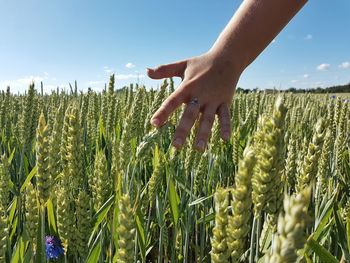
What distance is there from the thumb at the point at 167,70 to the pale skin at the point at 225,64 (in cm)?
3

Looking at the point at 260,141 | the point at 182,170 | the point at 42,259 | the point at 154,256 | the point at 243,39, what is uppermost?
the point at 243,39

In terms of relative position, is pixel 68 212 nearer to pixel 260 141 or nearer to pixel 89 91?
pixel 260 141

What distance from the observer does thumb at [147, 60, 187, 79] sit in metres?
1.43

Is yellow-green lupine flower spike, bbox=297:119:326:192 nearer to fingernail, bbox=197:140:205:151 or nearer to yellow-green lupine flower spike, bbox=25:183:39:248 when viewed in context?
fingernail, bbox=197:140:205:151

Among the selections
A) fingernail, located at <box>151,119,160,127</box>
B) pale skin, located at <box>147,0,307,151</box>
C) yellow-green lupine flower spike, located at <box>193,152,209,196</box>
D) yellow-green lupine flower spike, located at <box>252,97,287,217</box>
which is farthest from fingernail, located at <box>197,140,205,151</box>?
yellow-green lupine flower spike, located at <box>252,97,287,217</box>

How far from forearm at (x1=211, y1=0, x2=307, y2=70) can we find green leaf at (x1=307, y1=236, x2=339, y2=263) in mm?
722

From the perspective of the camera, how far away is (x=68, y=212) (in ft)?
3.05

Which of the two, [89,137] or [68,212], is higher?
[89,137]

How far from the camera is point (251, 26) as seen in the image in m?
1.34

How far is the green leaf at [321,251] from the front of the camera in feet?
2.65

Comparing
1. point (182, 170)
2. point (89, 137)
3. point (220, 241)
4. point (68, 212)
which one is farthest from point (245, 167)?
point (89, 137)

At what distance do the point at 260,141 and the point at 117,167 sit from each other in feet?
1.92

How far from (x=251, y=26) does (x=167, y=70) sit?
0.35m

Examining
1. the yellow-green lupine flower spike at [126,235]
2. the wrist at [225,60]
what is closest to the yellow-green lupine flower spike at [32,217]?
A: the yellow-green lupine flower spike at [126,235]
